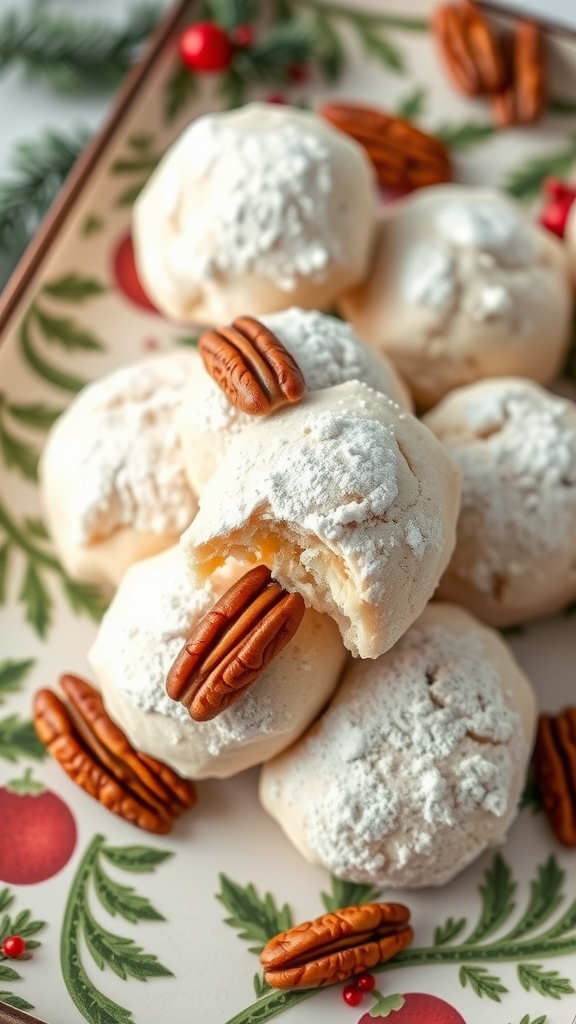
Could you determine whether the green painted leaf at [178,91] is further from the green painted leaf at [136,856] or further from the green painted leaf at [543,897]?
the green painted leaf at [543,897]

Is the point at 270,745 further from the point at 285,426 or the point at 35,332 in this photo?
the point at 35,332

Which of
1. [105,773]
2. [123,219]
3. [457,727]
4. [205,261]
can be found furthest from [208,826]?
[123,219]

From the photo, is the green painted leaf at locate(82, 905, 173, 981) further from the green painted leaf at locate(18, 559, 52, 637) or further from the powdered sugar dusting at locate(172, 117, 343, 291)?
the powdered sugar dusting at locate(172, 117, 343, 291)

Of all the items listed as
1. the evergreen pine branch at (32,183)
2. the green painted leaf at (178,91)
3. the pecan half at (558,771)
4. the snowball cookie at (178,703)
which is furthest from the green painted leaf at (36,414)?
the pecan half at (558,771)

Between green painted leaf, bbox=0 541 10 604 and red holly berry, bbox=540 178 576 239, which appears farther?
red holly berry, bbox=540 178 576 239

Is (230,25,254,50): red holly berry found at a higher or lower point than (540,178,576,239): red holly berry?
higher

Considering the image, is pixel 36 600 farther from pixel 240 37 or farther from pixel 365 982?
pixel 240 37

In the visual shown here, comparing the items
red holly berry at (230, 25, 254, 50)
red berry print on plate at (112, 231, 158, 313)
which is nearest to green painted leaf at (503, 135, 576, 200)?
red holly berry at (230, 25, 254, 50)
